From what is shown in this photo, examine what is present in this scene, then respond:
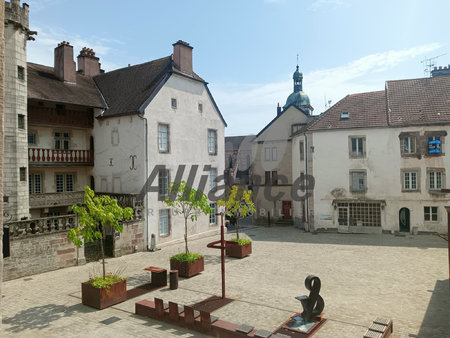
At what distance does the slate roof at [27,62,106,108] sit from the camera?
883 inches

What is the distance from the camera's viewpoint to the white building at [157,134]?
23.0m

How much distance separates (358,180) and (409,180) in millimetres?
3737

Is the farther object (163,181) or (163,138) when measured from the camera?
(163,138)

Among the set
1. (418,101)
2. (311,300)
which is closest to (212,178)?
(418,101)

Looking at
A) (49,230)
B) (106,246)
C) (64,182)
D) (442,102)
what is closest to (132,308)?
(49,230)

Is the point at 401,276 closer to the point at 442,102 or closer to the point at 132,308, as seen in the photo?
the point at 132,308

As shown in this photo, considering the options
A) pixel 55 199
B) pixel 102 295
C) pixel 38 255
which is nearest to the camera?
pixel 102 295

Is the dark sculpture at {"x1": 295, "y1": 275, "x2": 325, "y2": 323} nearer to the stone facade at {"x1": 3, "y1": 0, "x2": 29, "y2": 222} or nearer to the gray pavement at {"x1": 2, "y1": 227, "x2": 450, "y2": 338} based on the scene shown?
the gray pavement at {"x1": 2, "y1": 227, "x2": 450, "y2": 338}

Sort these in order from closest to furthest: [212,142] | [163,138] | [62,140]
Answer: [163,138]
[62,140]
[212,142]

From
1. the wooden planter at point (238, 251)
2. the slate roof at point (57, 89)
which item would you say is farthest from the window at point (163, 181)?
the slate roof at point (57, 89)

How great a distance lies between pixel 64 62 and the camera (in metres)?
25.3

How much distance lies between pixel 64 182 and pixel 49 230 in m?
8.23

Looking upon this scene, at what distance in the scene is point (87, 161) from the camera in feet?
84.0

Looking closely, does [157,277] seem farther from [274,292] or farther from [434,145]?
[434,145]
